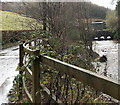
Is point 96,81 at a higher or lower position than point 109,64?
higher

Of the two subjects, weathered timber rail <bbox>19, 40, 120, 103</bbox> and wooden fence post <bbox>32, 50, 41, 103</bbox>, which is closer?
weathered timber rail <bbox>19, 40, 120, 103</bbox>

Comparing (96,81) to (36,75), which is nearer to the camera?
(96,81)

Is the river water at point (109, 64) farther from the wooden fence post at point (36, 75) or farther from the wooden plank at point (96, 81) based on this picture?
the wooden plank at point (96, 81)

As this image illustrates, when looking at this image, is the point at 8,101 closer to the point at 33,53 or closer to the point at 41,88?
the point at 41,88

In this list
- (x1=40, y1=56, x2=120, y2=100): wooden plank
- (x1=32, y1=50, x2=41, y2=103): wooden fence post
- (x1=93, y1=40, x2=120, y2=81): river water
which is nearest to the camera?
(x1=40, y1=56, x2=120, y2=100): wooden plank

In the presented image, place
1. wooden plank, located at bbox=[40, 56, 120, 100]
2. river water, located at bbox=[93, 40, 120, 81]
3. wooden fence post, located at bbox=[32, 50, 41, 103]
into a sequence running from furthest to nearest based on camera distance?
river water, located at bbox=[93, 40, 120, 81] < wooden fence post, located at bbox=[32, 50, 41, 103] < wooden plank, located at bbox=[40, 56, 120, 100]

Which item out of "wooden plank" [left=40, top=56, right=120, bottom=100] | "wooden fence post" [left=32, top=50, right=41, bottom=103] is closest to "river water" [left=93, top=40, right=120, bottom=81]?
"wooden fence post" [left=32, top=50, right=41, bottom=103]

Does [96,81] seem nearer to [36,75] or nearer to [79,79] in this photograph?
[79,79]

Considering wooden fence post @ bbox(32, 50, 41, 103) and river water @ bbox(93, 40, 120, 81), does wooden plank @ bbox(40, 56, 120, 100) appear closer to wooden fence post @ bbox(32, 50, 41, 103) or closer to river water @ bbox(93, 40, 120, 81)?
wooden fence post @ bbox(32, 50, 41, 103)

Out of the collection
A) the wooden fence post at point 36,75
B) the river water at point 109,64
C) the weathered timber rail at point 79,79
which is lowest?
the river water at point 109,64

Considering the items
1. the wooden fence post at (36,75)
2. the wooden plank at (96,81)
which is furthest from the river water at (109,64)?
the wooden plank at (96,81)

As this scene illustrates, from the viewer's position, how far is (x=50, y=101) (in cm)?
221

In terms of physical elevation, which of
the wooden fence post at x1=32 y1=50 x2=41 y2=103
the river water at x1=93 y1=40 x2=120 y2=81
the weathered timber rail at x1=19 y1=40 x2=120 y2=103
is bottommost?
the river water at x1=93 y1=40 x2=120 y2=81

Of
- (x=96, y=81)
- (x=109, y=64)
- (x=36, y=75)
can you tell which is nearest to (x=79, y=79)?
(x=96, y=81)
